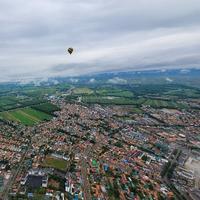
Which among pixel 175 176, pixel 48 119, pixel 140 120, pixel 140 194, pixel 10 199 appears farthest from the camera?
pixel 140 120

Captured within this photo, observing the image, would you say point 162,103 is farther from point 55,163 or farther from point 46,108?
point 55,163

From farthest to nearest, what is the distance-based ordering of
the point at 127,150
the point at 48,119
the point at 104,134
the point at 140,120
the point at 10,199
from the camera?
the point at 140,120 → the point at 48,119 → the point at 104,134 → the point at 127,150 → the point at 10,199

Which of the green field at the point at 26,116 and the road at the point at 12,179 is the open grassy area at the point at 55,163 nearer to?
the road at the point at 12,179

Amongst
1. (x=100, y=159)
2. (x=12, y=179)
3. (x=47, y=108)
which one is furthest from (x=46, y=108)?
(x=12, y=179)

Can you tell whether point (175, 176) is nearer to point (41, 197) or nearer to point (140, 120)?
point (41, 197)

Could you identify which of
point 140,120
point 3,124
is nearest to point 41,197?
point 3,124

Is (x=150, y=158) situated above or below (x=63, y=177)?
below

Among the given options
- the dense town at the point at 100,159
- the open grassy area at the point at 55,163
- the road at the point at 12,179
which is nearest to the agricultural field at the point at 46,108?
the dense town at the point at 100,159
